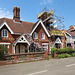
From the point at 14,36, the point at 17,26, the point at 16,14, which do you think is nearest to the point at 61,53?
the point at 14,36

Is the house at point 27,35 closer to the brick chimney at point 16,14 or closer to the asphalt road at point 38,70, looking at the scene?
the brick chimney at point 16,14

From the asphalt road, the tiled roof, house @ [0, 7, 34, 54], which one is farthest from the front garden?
the tiled roof

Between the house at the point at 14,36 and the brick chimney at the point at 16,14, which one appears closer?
the house at the point at 14,36

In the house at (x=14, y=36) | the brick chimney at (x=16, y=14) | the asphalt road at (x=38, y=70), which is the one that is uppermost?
the brick chimney at (x=16, y=14)

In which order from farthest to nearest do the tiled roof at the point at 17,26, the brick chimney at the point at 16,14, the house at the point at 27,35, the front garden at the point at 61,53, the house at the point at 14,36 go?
1. the brick chimney at the point at 16,14
2. the tiled roof at the point at 17,26
3. the house at the point at 27,35
4. the house at the point at 14,36
5. the front garden at the point at 61,53

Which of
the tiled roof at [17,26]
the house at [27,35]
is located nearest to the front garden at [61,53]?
the house at [27,35]

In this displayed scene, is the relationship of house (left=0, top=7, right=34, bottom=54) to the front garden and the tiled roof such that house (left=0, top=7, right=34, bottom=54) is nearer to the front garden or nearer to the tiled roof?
the tiled roof

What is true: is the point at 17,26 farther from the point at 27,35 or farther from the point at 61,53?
the point at 61,53

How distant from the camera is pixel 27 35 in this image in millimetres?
20609

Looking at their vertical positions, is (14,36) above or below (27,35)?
below

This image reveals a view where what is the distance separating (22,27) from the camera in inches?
880

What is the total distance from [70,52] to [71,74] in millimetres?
13706

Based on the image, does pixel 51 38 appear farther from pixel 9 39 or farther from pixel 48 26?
pixel 9 39

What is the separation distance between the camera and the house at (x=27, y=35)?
18844 millimetres
